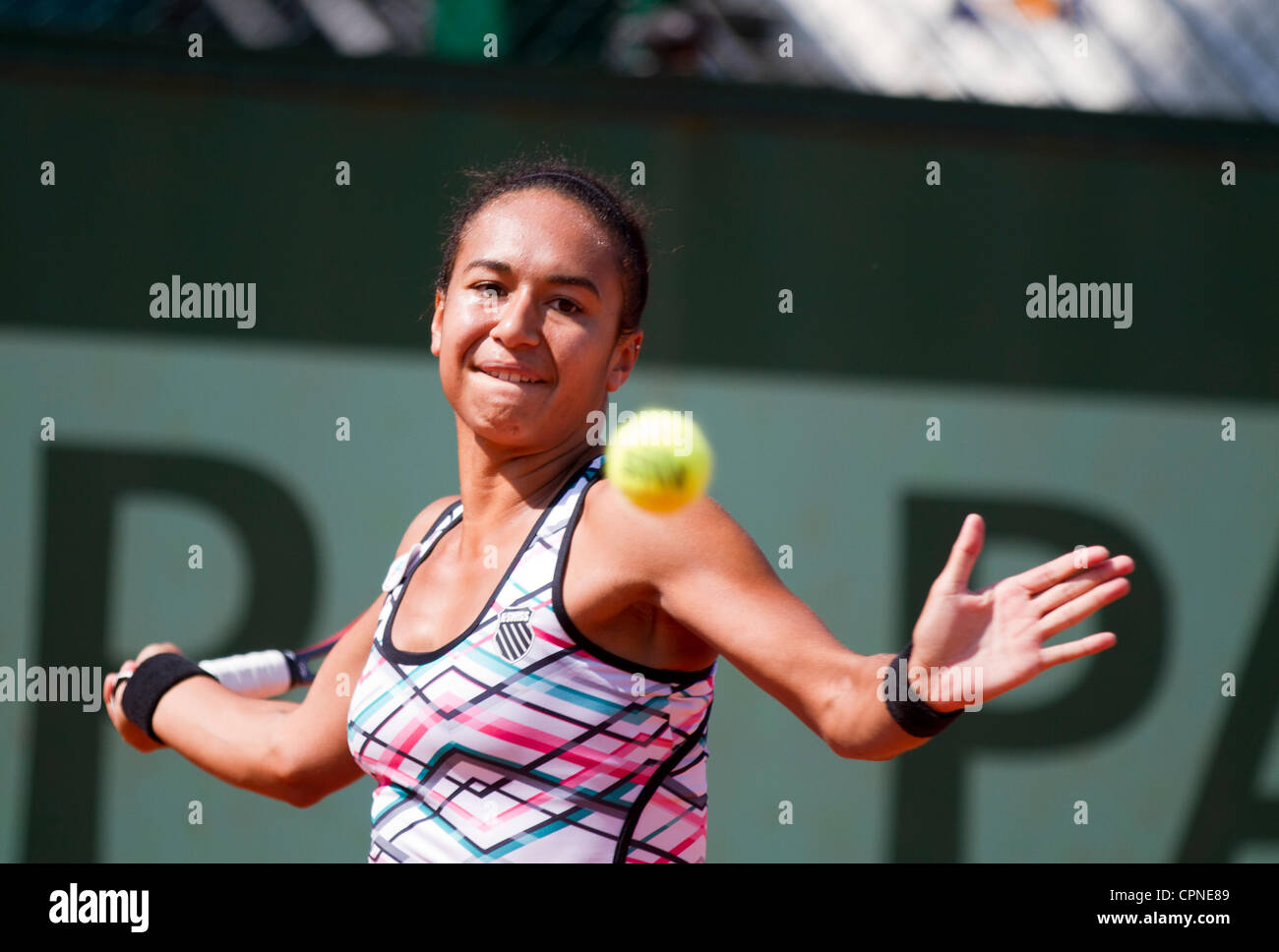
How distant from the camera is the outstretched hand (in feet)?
5.09

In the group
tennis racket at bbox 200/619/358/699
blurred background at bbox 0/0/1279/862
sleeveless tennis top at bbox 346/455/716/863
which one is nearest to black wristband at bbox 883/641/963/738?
sleeveless tennis top at bbox 346/455/716/863

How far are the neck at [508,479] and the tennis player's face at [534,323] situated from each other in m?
0.02

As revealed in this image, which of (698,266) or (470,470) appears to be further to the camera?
(698,266)

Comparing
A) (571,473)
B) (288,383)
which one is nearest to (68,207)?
(288,383)

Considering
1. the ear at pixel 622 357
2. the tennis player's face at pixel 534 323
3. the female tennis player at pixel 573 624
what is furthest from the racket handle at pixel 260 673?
the ear at pixel 622 357

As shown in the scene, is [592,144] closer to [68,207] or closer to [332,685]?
[68,207]

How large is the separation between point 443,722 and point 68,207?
112 inches

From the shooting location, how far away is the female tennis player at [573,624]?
63.4 inches

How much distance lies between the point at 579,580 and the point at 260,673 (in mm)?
1026

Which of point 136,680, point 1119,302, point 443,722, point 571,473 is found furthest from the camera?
point 1119,302

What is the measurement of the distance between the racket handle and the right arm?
63mm

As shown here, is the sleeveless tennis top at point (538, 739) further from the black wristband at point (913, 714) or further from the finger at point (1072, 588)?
the finger at point (1072, 588)

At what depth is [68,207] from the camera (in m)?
3.93

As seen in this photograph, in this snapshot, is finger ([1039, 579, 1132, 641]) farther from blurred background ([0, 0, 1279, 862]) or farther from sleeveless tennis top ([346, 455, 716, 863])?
blurred background ([0, 0, 1279, 862])
